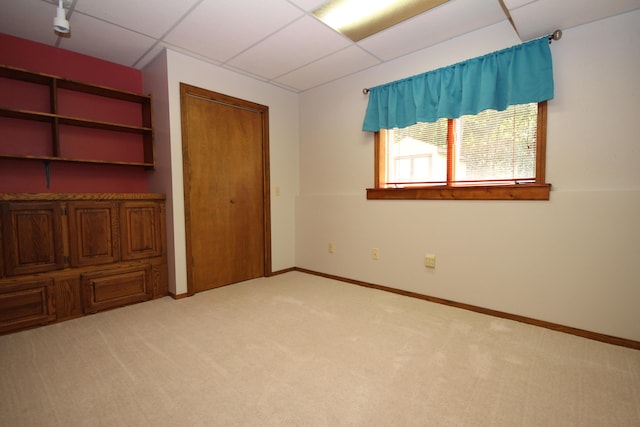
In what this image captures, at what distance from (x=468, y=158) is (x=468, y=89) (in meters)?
0.59

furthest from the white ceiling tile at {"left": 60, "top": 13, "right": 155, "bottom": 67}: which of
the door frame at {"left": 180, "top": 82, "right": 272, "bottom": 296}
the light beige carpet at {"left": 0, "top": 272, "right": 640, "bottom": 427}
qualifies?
the light beige carpet at {"left": 0, "top": 272, "right": 640, "bottom": 427}

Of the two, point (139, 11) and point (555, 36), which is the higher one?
point (139, 11)

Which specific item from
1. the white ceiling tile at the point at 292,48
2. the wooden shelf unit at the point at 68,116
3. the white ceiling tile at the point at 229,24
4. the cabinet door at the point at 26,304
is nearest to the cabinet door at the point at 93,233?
the cabinet door at the point at 26,304

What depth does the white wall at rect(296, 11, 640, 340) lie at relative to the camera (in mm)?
1973

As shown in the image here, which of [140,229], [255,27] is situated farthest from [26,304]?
[255,27]

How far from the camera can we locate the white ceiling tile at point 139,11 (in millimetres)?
2113

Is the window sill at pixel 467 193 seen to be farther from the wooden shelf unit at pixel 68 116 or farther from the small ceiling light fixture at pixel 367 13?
the wooden shelf unit at pixel 68 116

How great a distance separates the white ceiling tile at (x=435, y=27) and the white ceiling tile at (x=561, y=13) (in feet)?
0.81

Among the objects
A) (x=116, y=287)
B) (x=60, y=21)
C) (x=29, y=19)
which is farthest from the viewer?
(x=116, y=287)

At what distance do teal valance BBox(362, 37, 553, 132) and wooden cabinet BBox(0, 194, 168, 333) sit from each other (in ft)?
8.37

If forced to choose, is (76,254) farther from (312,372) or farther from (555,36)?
(555,36)

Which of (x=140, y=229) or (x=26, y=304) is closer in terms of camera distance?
(x=26, y=304)

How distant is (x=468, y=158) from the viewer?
2670 millimetres

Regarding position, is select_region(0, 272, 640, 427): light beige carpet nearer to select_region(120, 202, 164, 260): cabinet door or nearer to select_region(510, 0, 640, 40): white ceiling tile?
Answer: select_region(120, 202, 164, 260): cabinet door
